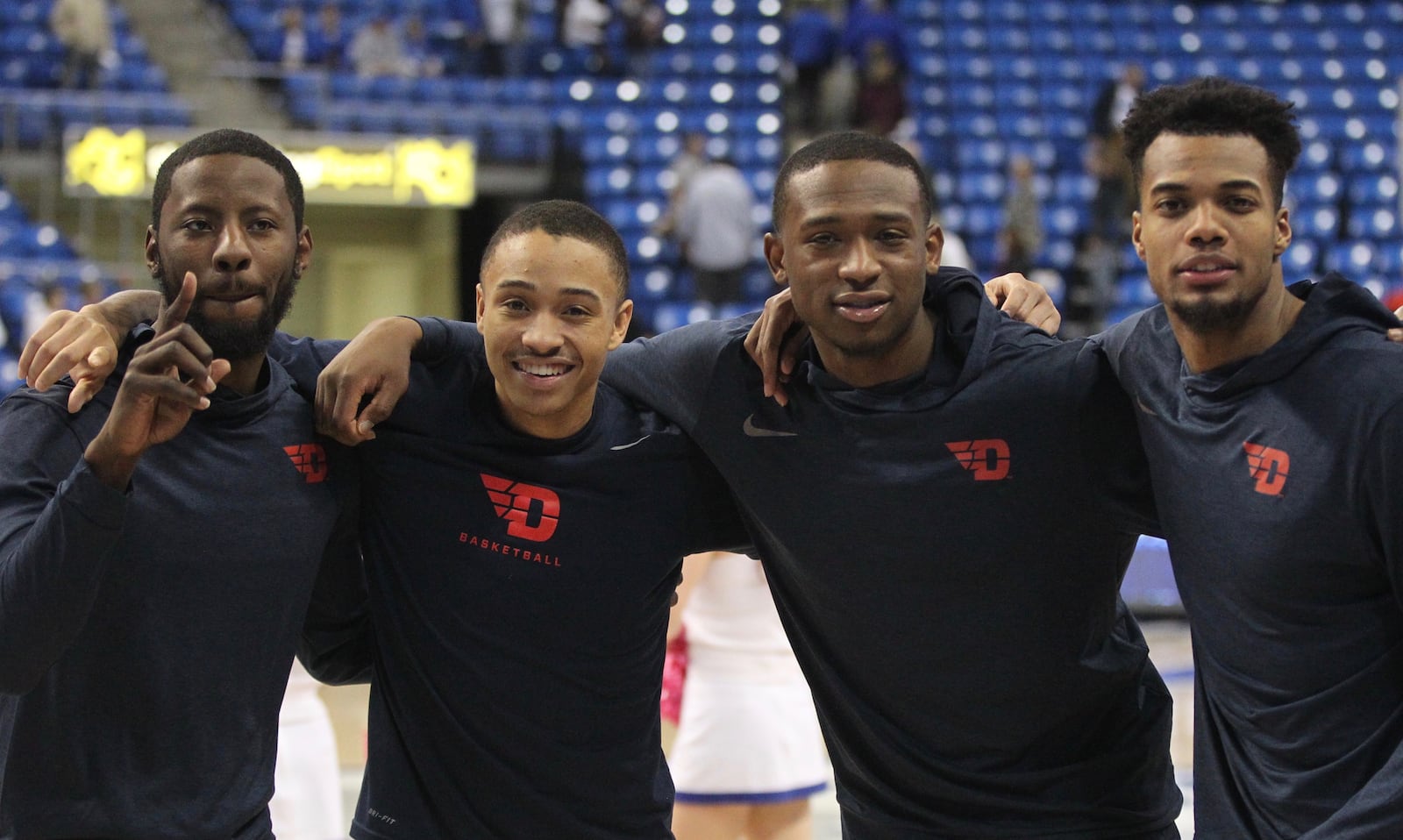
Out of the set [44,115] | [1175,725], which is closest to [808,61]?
[44,115]

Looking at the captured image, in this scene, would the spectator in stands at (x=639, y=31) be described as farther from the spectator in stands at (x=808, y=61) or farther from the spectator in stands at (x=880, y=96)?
the spectator in stands at (x=880, y=96)

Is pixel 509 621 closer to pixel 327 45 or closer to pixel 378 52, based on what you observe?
pixel 378 52

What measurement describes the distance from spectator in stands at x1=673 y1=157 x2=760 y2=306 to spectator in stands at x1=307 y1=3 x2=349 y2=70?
4.50m

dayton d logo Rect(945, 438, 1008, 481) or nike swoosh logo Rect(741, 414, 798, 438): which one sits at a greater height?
nike swoosh logo Rect(741, 414, 798, 438)

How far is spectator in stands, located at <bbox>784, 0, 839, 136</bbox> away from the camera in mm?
15242

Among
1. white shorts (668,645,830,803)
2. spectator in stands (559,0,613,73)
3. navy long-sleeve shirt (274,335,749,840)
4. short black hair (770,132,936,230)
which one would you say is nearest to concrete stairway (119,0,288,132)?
spectator in stands (559,0,613,73)

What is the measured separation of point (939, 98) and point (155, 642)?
573 inches

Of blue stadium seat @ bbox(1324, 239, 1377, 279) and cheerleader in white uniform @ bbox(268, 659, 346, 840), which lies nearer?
cheerleader in white uniform @ bbox(268, 659, 346, 840)

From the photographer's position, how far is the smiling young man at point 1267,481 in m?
2.48

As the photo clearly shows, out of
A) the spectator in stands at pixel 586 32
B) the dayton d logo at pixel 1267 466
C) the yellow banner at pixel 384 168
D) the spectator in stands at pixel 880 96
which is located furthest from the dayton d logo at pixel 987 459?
the spectator in stands at pixel 586 32

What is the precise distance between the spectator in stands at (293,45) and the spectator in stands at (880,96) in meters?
5.60

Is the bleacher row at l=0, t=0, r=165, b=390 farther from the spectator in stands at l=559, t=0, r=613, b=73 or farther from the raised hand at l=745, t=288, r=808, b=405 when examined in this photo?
the raised hand at l=745, t=288, r=808, b=405

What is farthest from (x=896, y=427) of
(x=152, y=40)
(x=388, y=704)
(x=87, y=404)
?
(x=152, y=40)

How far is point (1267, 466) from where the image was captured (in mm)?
2559
